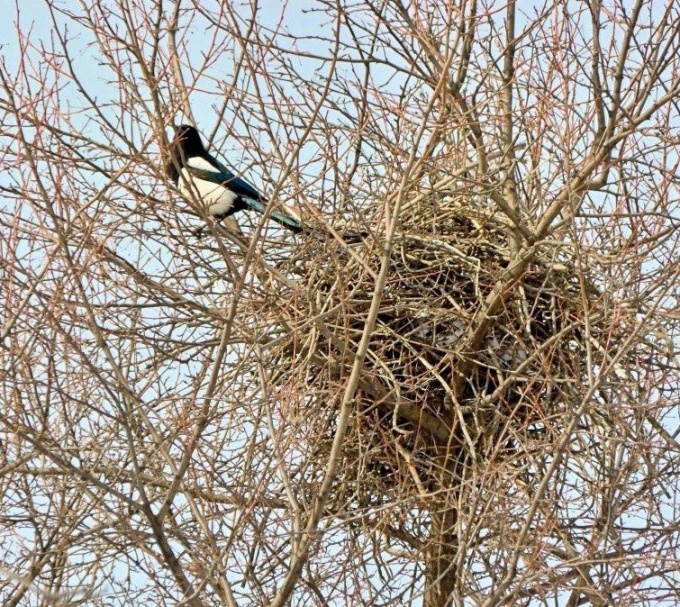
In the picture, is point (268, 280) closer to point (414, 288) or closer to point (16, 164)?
point (414, 288)

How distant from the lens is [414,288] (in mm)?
4758

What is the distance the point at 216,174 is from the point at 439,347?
132cm

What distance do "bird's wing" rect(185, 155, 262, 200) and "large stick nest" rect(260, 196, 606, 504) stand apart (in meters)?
0.58

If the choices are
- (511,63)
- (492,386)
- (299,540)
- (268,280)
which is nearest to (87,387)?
(268,280)

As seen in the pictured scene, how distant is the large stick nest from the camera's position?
14.6ft

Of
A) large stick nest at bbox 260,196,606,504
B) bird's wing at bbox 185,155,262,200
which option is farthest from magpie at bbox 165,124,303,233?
large stick nest at bbox 260,196,606,504

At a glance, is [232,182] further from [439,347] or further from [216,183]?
[439,347]

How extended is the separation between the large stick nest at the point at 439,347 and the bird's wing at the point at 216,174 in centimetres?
58

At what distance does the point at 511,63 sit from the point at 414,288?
975 mm

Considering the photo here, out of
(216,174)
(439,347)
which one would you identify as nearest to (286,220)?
(216,174)

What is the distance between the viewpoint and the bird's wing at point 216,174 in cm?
496

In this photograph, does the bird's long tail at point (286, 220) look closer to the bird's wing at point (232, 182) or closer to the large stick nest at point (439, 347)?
the bird's wing at point (232, 182)

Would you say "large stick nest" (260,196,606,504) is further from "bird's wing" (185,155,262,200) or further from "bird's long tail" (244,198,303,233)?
"bird's wing" (185,155,262,200)

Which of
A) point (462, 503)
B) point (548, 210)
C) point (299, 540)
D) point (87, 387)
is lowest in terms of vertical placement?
point (299, 540)
